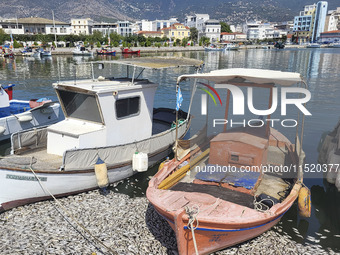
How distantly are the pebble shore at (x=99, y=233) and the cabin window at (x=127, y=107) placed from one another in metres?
3.77

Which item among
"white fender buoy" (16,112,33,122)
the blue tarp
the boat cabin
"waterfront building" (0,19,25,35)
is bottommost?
the blue tarp

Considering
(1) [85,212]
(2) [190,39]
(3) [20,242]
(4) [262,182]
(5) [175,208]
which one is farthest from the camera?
(2) [190,39]

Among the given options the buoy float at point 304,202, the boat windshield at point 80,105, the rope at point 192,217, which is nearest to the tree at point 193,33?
the boat windshield at point 80,105

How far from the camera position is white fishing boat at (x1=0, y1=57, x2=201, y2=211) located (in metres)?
9.56

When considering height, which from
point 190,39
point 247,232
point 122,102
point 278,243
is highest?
point 190,39

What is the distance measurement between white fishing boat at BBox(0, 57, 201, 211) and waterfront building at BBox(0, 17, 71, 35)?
5377 inches

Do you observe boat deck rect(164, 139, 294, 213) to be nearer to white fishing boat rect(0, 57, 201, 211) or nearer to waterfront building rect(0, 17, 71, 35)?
white fishing boat rect(0, 57, 201, 211)

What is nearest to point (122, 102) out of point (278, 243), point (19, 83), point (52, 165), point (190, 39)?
point (52, 165)

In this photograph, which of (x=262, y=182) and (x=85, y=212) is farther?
(x=262, y=182)

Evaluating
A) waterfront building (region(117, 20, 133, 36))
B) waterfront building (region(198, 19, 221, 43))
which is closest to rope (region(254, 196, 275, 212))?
waterfront building (region(117, 20, 133, 36))

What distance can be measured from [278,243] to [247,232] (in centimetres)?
157

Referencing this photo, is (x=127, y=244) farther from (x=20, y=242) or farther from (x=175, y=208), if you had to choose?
(x=20, y=242)

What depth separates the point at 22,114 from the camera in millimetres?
16516

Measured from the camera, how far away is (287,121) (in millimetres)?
22734
